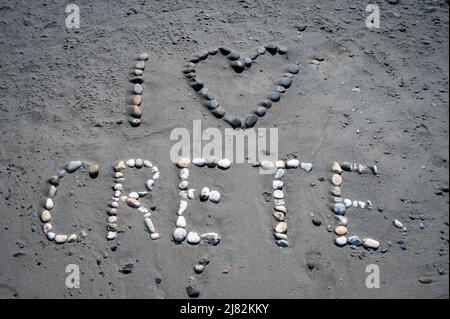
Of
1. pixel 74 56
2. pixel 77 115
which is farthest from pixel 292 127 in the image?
pixel 74 56

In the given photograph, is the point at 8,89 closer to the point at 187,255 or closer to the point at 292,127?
the point at 187,255

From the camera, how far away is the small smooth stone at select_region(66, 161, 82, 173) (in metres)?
3.90

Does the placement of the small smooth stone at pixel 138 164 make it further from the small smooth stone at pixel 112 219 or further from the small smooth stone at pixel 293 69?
the small smooth stone at pixel 293 69

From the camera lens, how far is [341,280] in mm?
3424

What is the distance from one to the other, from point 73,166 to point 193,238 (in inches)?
53.5

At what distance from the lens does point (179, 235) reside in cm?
358

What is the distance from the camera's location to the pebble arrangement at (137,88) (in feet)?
13.6

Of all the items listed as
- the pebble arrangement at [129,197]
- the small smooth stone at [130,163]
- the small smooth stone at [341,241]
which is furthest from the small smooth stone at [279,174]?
the small smooth stone at [130,163]

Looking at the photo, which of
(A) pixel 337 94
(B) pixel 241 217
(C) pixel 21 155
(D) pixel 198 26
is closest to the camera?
(B) pixel 241 217

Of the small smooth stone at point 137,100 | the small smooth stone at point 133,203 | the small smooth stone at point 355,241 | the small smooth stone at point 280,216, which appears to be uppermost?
the small smooth stone at point 137,100

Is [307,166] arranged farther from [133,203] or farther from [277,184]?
[133,203]

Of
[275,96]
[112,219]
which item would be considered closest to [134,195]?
[112,219]

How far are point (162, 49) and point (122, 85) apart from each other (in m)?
0.63

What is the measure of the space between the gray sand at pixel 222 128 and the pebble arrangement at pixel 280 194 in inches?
2.6
